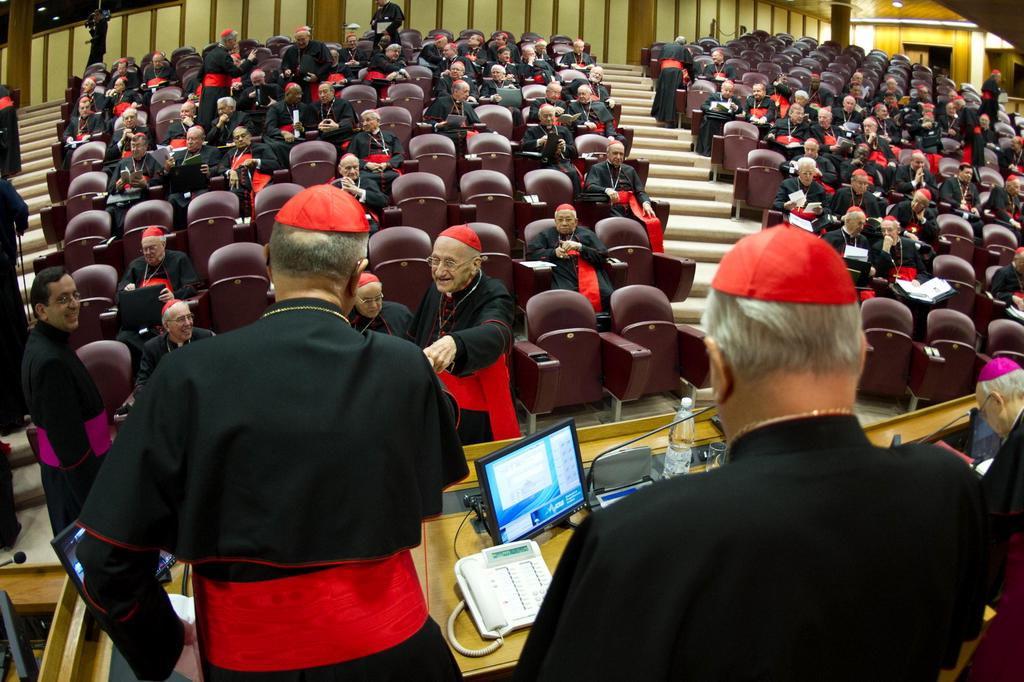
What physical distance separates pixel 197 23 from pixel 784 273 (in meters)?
17.0

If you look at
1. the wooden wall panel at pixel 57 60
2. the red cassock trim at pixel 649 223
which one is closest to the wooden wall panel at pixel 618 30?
the wooden wall panel at pixel 57 60

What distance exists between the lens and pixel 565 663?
91cm

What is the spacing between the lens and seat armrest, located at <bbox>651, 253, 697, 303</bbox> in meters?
6.41

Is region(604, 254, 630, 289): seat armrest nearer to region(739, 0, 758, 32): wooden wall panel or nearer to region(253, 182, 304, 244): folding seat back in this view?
region(253, 182, 304, 244): folding seat back

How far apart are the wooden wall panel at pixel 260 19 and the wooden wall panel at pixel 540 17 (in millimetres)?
4861

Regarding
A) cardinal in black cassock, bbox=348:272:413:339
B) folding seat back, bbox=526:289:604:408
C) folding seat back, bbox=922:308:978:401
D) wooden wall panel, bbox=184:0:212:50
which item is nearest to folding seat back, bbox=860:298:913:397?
folding seat back, bbox=922:308:978:401

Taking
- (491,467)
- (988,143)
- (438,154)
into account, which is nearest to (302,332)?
(491,467)

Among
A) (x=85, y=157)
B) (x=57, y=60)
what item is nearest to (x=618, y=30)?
(x=57, y=60)

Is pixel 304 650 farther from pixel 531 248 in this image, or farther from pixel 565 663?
pixel 531 248

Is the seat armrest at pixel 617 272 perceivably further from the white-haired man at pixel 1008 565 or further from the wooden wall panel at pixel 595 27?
the wooden wall panel at pixel 595 27

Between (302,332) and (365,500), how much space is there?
295mm

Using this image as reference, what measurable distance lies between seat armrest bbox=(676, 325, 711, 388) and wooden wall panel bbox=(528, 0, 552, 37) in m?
12.9

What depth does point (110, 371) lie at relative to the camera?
475 cm

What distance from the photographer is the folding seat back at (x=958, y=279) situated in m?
7.25
